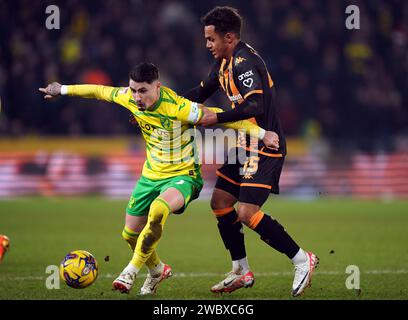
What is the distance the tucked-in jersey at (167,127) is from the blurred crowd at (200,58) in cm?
1105

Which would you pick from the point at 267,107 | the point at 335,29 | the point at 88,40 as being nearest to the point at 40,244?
the point at 267,107

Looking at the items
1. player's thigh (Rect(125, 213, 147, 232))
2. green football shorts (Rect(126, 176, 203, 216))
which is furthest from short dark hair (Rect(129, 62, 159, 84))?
player's thigh (Rect(125, 213, 147, 232))

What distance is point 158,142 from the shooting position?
301 inches

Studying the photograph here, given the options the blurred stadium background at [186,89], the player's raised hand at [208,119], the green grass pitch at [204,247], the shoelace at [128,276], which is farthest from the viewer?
the blurred stadium background at [186,89]

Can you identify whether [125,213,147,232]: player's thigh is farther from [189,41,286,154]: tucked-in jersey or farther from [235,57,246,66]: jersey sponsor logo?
[235,57,246,66]: jersey sponsor logo

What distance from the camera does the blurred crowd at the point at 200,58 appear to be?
62.1 feet

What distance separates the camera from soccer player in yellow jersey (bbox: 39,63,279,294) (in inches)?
289

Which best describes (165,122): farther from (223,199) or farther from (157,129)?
(223,199)

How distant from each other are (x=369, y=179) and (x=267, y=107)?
39.6 feet

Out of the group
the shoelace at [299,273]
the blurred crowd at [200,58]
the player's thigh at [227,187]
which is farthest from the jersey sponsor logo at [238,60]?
the blurred crowd at [200,58]

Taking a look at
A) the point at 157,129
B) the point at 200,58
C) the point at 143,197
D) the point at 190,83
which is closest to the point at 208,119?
the point at 157,129

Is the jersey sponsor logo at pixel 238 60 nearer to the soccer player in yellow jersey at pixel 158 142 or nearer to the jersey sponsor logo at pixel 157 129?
the soccer player in yellow jersey at pixel 158 142

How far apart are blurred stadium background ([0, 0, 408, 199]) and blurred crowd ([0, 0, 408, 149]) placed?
0.10ft
